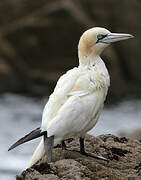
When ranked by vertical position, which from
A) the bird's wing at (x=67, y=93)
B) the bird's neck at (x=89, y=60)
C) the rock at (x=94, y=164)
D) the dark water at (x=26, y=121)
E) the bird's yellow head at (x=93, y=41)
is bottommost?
the rock at (x=94, y=164)

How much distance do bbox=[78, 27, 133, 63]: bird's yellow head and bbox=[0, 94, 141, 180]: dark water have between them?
1142 cm

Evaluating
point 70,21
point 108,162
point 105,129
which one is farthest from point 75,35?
point 108,162

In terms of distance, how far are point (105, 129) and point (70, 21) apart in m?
4.30

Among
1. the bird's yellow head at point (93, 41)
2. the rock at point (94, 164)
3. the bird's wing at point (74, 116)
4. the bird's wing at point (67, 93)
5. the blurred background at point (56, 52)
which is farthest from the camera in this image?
the blurred background at point (56, 52)

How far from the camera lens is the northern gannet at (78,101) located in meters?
7.83

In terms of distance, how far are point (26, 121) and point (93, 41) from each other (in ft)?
50.8

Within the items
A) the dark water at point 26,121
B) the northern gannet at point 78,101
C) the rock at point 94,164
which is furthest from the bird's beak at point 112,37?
the dark water at point 26,121

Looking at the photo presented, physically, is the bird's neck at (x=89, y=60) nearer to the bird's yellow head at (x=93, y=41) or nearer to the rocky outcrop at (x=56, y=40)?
the bird's yellow head at (x=93, y=41)

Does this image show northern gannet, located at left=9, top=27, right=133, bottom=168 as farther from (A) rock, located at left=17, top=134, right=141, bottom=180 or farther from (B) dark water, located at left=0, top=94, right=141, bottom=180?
(B) dark water, located at left=0, top=94, right=141, bottom=180

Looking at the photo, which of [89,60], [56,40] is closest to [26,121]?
[56,40]

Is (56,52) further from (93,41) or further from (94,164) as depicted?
(94,164)

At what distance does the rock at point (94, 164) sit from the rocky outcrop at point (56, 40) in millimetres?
15114

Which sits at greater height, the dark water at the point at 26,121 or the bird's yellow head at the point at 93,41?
the dark water at the point at 26,121

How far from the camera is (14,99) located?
84.9 feet
